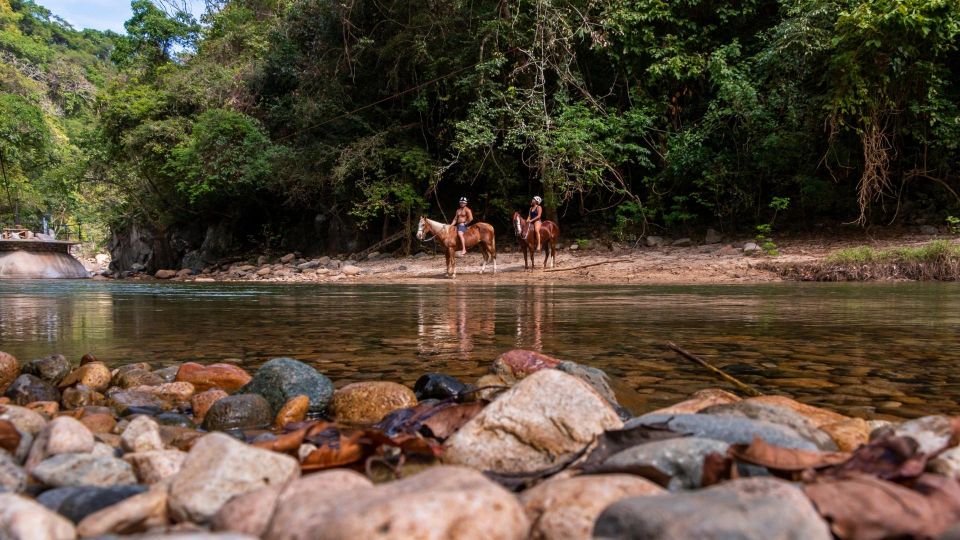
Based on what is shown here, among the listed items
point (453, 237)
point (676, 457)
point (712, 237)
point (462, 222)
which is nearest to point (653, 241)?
point (712, 237)

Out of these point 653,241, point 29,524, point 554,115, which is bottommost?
point 29,524

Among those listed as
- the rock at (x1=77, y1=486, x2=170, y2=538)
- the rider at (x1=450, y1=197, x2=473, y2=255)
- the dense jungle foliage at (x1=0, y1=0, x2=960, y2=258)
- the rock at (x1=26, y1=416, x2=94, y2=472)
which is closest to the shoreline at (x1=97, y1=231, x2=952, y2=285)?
the rider at (x1=450, y1=197, x2=473, y2=255)

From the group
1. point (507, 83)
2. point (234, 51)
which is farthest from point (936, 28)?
point (234, 51)

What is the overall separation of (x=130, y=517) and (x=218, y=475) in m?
0.20

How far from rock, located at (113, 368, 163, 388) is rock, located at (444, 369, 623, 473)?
79.0 inches

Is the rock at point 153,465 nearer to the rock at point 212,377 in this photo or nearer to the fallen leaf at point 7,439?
the fallen leaf at point 7,439

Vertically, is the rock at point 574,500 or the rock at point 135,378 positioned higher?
the rock at point 574,500

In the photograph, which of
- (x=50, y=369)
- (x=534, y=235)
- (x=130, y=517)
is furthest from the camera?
(x=534, y=235)

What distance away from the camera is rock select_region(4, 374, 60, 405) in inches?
121

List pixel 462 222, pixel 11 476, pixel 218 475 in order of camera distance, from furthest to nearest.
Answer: pixel 462 222 < pixel 11 476 < pixel 218 475

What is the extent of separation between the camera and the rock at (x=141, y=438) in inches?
84.6

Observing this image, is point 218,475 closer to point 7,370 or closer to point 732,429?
point 732,429

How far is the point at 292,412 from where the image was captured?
2.79m

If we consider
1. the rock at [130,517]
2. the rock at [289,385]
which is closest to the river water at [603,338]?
the rock at [289,385]
